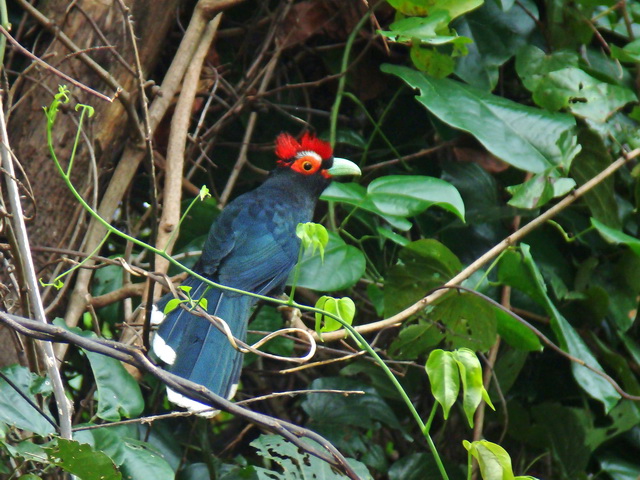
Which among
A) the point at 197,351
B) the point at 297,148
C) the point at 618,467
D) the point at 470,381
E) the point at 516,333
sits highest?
the point at 470,381

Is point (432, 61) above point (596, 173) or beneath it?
above

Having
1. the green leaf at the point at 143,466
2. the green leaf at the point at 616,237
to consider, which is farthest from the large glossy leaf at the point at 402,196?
the green leaf at the point at 143,466

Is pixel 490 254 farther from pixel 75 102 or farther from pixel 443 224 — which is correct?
pixel 75 102

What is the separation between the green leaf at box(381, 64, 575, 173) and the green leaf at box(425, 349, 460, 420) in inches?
50.8

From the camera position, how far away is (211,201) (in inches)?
124

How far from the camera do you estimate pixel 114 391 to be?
2.18 metres

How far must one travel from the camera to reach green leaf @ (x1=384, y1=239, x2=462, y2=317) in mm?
2748

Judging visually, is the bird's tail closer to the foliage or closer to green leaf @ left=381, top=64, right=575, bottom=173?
the foliage

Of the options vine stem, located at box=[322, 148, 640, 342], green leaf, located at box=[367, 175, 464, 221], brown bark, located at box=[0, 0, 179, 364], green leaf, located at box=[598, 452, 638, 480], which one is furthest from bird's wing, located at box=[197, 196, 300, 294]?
green leaf, located at box=[598, 452, 638, 480]

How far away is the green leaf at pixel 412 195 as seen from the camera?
252 cm

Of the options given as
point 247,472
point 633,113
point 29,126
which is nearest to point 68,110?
point 29,126

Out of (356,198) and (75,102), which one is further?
(75,102)

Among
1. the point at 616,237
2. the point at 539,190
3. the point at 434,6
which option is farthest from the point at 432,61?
the point at 616,237

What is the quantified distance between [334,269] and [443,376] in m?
1.11
